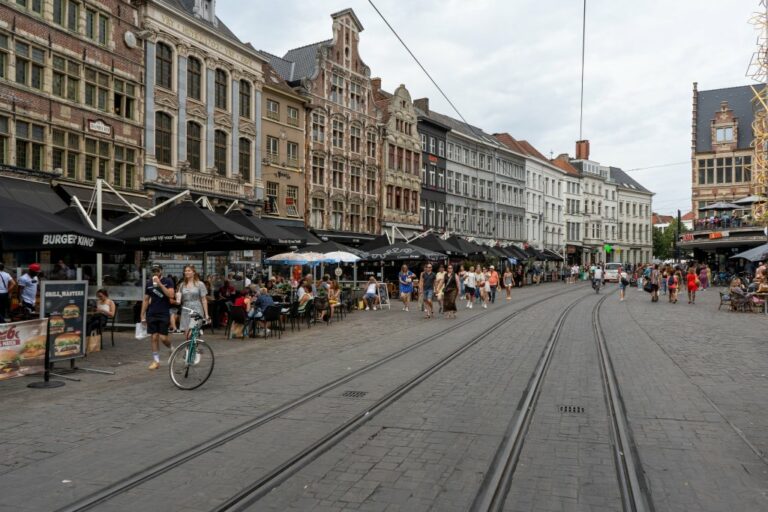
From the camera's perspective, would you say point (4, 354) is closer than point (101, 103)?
Yes

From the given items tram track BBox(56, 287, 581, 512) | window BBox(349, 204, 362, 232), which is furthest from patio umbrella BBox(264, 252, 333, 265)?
window BBox(349, 204, 362, 232)

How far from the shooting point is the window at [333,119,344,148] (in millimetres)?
42219

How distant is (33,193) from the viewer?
21.9m

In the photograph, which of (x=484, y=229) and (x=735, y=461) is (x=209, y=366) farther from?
(x=484, y=229)

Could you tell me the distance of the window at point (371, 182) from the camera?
1822 inches

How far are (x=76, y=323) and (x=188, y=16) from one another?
23.3 meters

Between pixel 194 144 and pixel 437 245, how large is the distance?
42.5 ft

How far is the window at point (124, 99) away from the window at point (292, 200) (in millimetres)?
11614

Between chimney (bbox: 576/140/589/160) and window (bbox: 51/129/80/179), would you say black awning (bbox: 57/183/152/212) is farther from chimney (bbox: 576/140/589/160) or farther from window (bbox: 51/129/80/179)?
chimney (bbox: 576/140/589/160)

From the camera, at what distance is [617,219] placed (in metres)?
92.4

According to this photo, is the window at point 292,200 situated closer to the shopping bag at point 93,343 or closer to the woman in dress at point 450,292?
the woman in dress at point 450,292

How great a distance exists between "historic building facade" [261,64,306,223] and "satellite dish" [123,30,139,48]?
938 cm

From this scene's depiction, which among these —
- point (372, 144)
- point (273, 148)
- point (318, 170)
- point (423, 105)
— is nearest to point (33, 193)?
point (273, 148)

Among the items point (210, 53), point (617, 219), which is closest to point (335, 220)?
point (210, 53)
